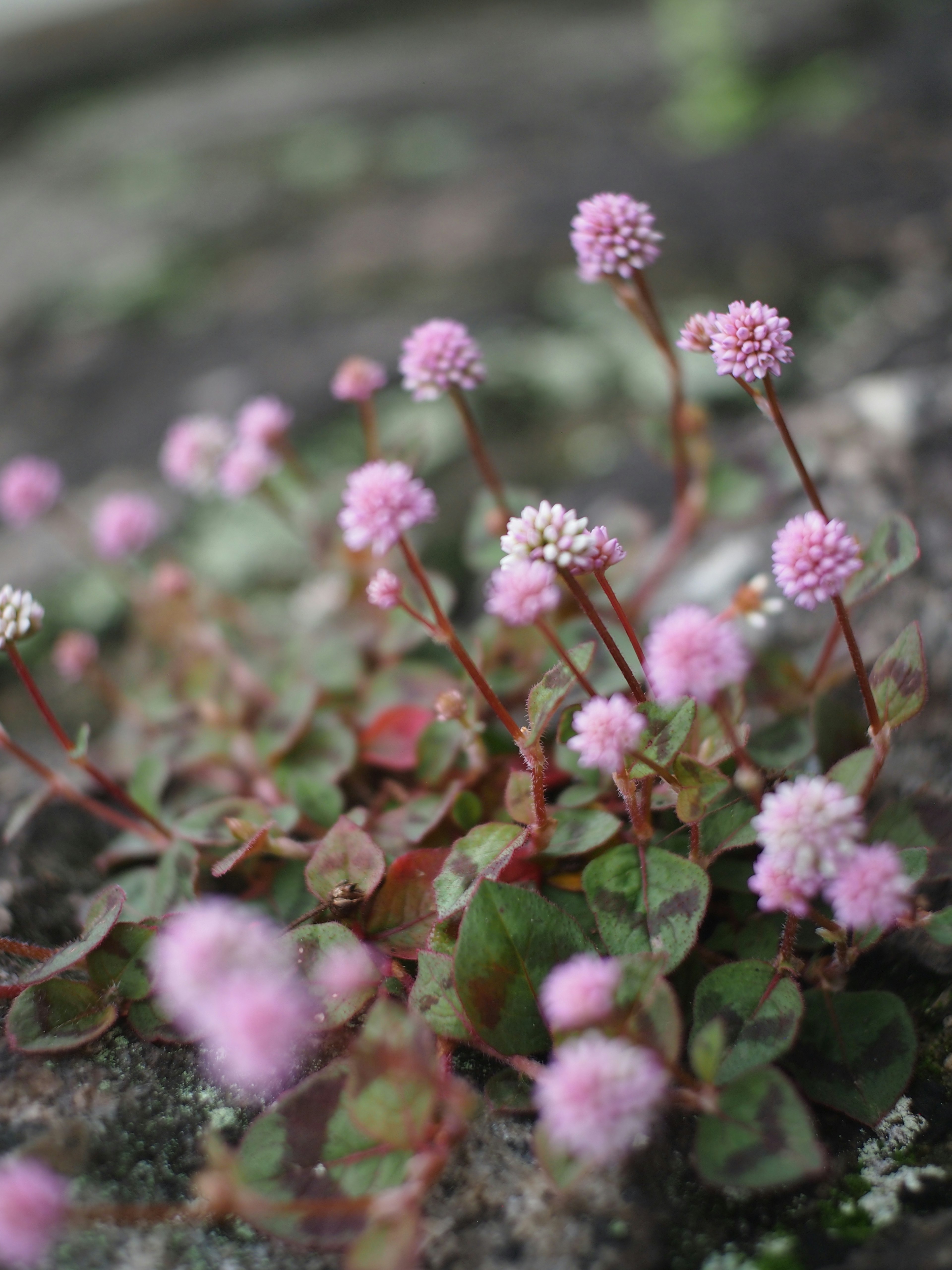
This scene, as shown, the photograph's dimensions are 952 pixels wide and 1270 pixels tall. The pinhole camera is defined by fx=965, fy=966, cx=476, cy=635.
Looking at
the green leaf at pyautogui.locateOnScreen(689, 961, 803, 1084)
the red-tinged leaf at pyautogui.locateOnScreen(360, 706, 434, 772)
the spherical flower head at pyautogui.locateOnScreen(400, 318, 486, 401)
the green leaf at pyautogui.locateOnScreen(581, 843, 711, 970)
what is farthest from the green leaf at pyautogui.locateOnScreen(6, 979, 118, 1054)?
the spherical flower head at pyautogui.locateOnScreen(400, 318, 486, 401)

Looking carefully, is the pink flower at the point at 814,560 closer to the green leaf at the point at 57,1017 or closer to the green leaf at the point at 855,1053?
the green leaf at the point at 855,1053

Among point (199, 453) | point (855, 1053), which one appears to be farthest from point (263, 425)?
point (855, 1053)

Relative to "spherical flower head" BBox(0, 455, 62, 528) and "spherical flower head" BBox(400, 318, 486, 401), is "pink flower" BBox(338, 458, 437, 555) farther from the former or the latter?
"spherical flower head" BBox(0, 455, 62, 528)

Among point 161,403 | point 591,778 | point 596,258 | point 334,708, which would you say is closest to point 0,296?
point 161,403

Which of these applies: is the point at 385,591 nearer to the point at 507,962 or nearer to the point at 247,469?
the point at 507,962

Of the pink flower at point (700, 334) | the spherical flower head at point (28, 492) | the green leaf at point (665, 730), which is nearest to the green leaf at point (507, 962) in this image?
the green leaf at point (665, 730)

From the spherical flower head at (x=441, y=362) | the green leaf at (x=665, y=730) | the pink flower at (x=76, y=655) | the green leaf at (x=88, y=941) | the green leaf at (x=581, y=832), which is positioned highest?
the spherical flower head at (x=441, y=362)
